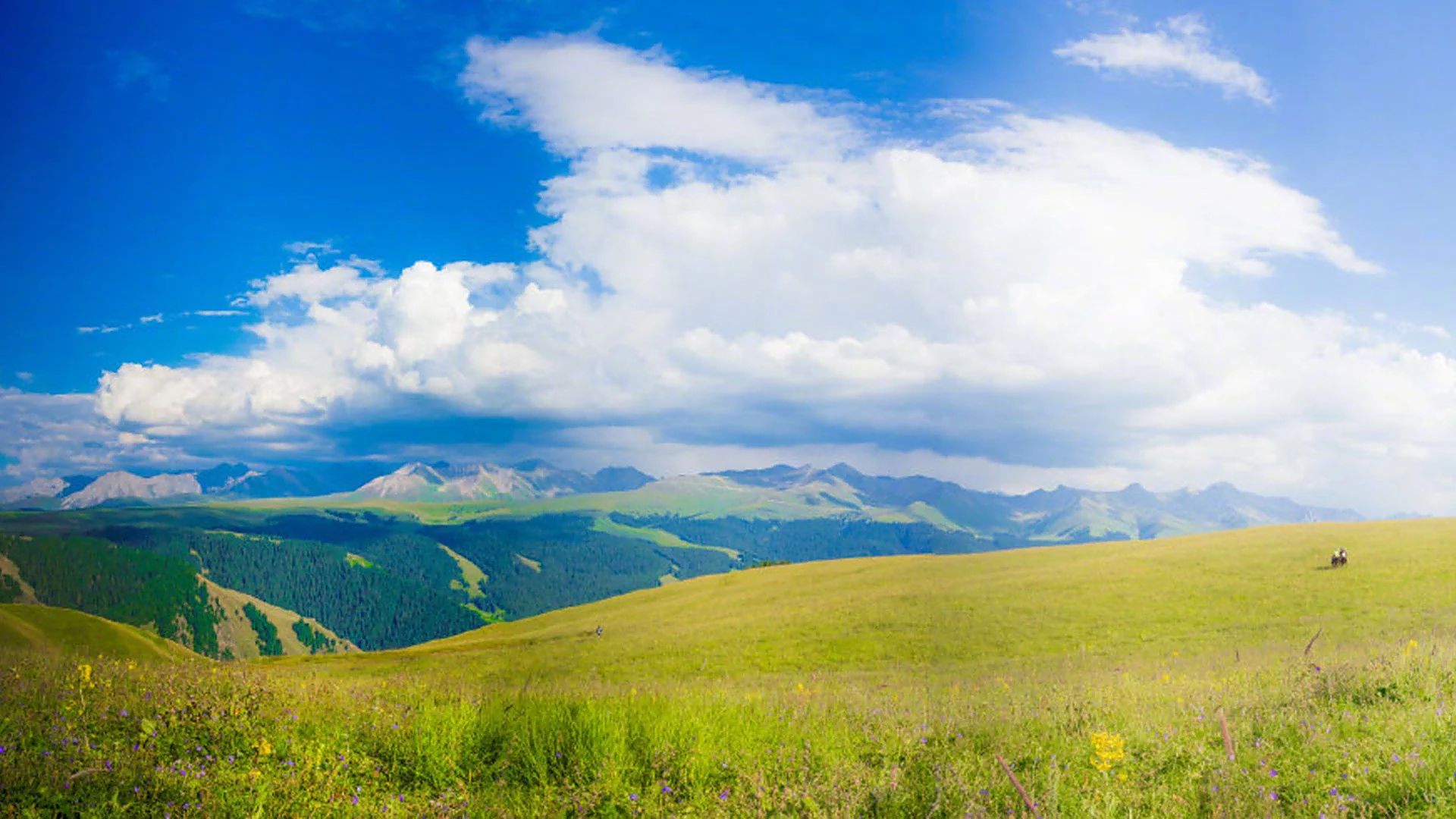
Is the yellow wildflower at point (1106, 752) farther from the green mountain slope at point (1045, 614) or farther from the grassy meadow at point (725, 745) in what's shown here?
the green mountain slope at point (1045, 614)

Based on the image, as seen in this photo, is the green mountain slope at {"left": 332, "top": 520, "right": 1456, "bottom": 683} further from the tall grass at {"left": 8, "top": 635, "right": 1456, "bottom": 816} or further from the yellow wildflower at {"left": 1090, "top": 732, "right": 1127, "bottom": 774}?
the yellow wildflower at {"left": 1090, "top": 732, "right": 1127, "bottom": 774}

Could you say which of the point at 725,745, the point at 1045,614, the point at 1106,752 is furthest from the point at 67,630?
the point at 1106,752

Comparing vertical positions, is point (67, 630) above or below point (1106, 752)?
below

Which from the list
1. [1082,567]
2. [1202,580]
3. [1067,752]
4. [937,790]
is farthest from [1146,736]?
[1082,567]

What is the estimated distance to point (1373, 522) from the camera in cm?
5594

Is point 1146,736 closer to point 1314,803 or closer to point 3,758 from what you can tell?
point 1314,803

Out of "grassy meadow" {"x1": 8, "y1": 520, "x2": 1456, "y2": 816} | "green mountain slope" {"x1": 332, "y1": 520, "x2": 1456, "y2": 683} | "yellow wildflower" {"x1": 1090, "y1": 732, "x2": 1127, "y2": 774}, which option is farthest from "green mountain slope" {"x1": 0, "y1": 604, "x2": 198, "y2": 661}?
"yellow wildflower" {"x1": 1090, "y1": 732, "x2": 1127, "y2": 774}

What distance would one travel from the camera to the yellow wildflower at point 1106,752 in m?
6.92

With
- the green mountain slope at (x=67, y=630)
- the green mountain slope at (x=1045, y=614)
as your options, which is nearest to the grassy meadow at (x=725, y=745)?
the green mountain slope at (x=1045, y=614)

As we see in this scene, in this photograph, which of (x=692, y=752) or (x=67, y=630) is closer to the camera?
(x=692, y=752)

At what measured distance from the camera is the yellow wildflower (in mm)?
6918

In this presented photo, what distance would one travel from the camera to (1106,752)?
695 cm

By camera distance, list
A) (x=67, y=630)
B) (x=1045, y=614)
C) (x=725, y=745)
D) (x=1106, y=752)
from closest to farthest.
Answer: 1. (x=1106, y=752)
2. (x=725, y=745)
3. (x=1045, y=614)
4. (x=67, y=630)

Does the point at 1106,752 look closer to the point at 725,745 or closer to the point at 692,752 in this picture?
the point at 725,745
